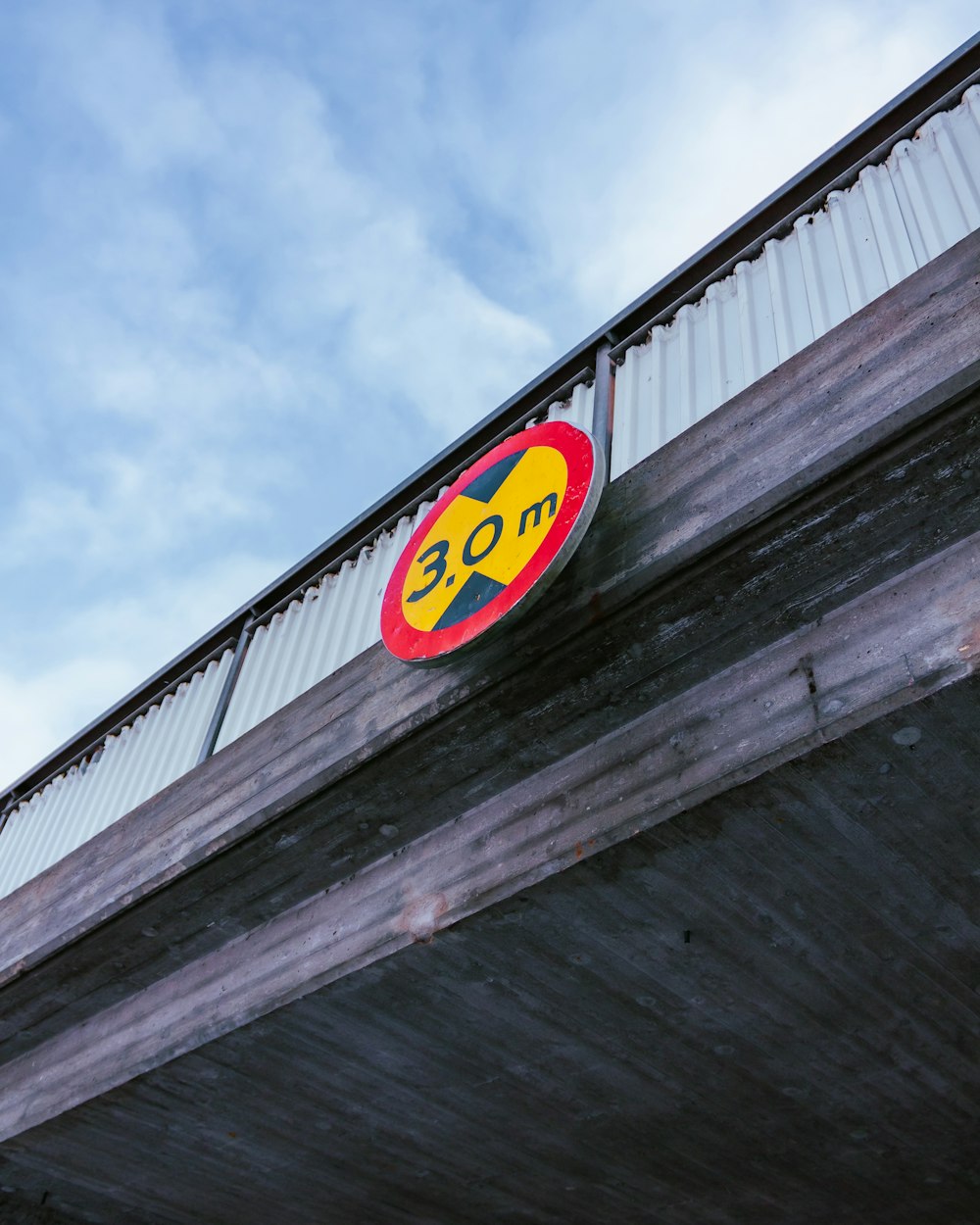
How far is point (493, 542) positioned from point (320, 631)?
7.30 ft

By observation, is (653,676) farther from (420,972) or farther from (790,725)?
(420,972)

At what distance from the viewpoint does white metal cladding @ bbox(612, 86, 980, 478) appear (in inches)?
197

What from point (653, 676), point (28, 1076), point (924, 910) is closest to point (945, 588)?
point (653, 676)

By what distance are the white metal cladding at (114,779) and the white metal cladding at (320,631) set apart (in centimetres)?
45

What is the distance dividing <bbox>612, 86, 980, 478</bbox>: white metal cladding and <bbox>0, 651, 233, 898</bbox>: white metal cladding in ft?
12.2

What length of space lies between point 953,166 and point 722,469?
1983 millimetres

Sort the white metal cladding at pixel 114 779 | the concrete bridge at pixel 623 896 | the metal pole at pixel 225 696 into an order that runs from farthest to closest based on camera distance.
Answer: the white metal cladding at pixel 114 779
the metal pole at pixel 225 696
the concrete bridge at pixel 623 896

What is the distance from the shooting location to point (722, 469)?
15.2 ft

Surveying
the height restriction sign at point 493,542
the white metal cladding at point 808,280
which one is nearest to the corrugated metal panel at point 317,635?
the height restriction sign at point 493,542

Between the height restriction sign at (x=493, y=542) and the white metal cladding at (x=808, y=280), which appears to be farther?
the white metal cladding at (x=808, y=280)

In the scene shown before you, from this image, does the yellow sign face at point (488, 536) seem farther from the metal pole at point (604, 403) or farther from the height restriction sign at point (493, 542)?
the metal pole at point (604, 403)

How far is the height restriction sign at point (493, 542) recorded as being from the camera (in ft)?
15.3

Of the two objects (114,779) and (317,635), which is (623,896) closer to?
(317,635)

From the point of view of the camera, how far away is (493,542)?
16.6ft
